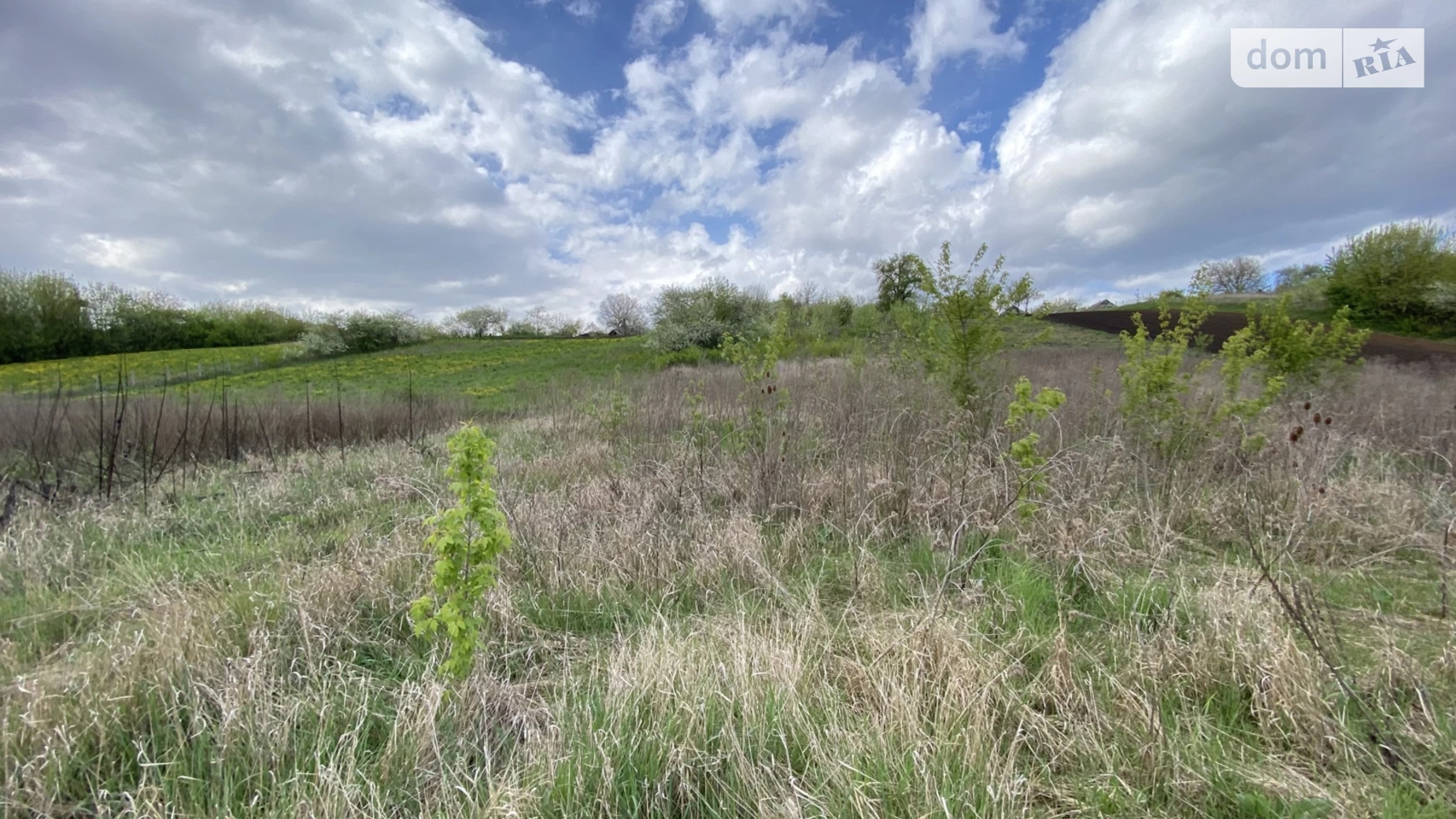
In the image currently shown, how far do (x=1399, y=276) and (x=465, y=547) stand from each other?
40.3 metres

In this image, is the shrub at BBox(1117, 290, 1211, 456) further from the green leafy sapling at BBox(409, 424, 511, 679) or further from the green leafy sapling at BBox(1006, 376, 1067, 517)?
the green leafy sapling at BBox(409, 424, 511, 679)

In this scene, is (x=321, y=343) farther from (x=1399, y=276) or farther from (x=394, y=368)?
(x=1399, y=276)

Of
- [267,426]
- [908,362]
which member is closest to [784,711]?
[908,362]

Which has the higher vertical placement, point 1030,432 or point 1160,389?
point 1160,389

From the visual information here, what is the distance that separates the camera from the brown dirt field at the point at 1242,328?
16.6 metres

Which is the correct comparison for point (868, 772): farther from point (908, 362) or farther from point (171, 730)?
point (908, 362)

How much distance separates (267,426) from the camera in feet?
29.7

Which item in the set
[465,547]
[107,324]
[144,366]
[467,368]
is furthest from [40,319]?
[465,547]

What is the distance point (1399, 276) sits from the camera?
80.2 ft

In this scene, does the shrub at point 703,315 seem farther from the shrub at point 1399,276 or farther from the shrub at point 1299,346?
the shrub at point 1399,276

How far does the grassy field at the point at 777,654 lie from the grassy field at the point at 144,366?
18.3 meters

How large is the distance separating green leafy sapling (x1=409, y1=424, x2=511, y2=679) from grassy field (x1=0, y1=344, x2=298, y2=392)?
64.4 feet

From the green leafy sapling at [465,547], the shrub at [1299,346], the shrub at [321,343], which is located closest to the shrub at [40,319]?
the shrub at [321,343]

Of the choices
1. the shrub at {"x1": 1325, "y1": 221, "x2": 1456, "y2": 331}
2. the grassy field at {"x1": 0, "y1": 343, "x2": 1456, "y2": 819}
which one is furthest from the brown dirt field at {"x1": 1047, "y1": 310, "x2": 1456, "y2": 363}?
the grassy field at {"x1": 0, "y1": 343, "x2": 1456, "y2": 819}
